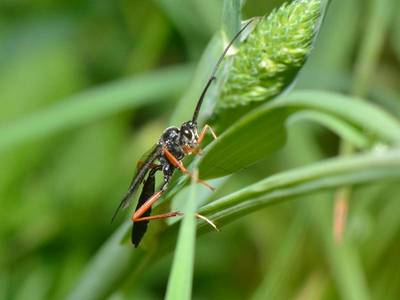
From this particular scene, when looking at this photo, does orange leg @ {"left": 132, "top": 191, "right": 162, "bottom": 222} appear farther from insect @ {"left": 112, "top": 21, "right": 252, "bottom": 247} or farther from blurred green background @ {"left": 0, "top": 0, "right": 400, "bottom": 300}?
blurred green background @ {"left": 0, "top": 0, "right": 400, "bottom": 300}

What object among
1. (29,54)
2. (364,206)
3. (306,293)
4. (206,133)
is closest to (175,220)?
(206,133)

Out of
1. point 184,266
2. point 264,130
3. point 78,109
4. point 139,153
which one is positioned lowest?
point 184,266

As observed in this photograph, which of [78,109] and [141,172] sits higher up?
[78,109]

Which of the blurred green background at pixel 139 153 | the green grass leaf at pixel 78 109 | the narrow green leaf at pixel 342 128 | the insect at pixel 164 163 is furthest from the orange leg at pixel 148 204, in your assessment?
the green grass leaf at pixel 78 109

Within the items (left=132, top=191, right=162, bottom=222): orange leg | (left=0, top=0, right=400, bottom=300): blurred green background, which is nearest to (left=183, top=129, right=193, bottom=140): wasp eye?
(left=132, top=191, right=162, bottom=222): orange leg

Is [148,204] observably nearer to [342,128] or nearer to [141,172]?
[141,172]

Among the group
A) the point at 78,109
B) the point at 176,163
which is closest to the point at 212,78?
the point at 176,163

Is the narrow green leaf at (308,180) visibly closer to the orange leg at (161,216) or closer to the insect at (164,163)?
the insect at (164,163)

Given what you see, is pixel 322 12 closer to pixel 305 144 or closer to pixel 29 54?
pixel 305 144
